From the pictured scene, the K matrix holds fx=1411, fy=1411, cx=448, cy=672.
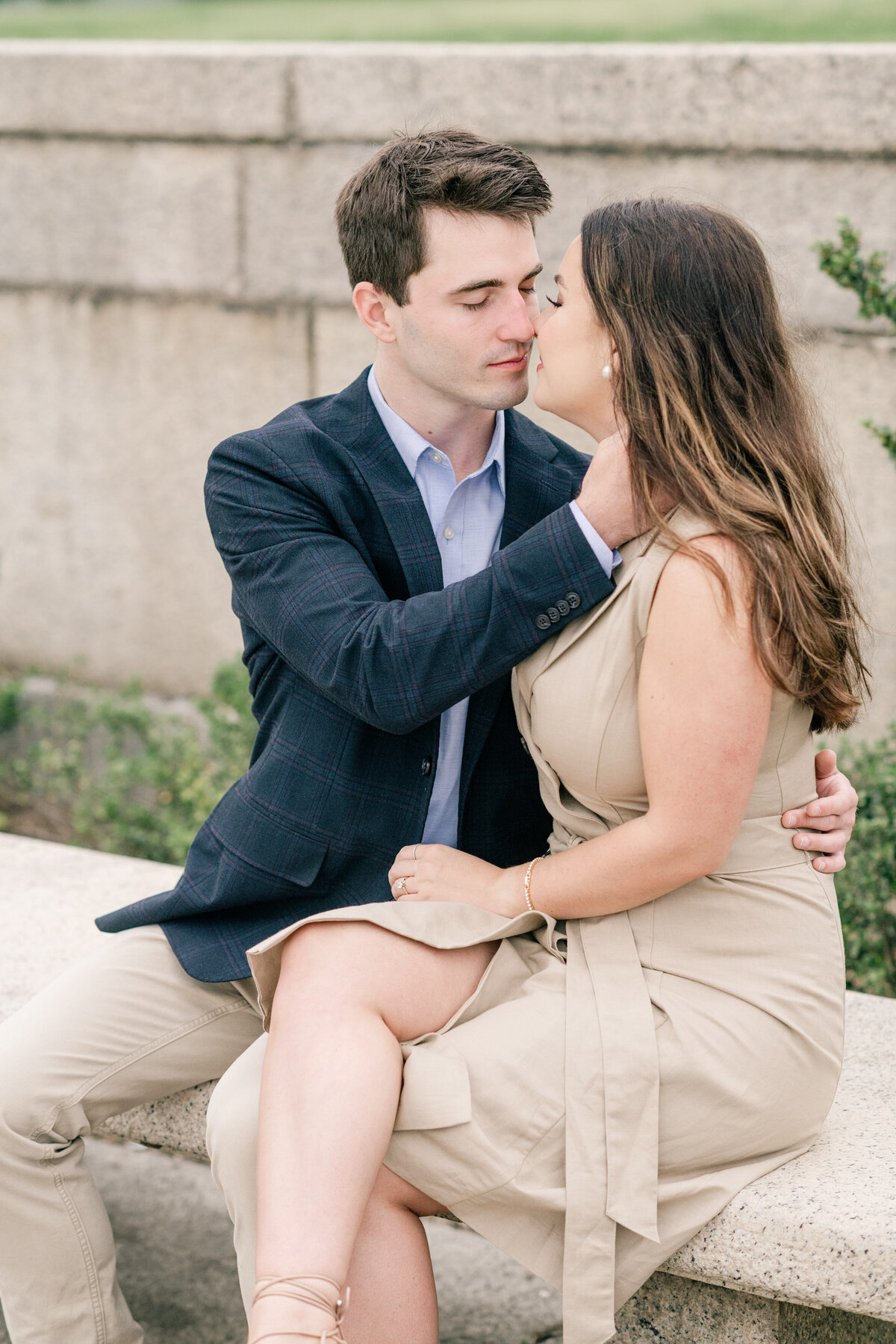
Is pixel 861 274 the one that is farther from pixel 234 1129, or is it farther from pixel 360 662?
pixel 234 1129

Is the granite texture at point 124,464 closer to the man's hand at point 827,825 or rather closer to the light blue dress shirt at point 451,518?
the light blue dress shirt at point 451,518

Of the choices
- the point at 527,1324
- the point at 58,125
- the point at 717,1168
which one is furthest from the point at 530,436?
the point at 58,125

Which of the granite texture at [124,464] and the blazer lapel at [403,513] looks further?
the granite texture at [124,464]

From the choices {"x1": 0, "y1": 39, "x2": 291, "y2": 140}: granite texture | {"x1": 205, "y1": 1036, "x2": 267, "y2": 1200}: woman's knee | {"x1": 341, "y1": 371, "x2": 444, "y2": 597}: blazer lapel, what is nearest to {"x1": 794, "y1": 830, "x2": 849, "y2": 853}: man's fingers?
{"x1": 341, "y1": 371, "x2": 444, "y2": 597}: blazer lapel

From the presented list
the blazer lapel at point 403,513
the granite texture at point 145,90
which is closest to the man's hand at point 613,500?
the blazer lapel at point 403,513

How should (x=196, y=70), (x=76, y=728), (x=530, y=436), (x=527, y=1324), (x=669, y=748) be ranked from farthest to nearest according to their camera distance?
(x=76, y=728) < (x=196, y=70) < (x=527, y=1324) < (x=530, y=436) < (x=669, y=748)

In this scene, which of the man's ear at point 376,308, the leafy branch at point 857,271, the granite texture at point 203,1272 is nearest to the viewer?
Result: the man's ear at point 376,308

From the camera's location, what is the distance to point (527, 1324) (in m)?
3.12

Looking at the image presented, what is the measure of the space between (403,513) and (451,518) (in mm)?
170

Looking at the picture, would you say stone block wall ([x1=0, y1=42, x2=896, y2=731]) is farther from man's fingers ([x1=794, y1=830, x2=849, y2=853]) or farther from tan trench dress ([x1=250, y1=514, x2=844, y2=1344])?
tan trench dress ([x1=250, y1=514, x2=844, y2=1344])

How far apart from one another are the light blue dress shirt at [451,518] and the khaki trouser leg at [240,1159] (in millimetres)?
655

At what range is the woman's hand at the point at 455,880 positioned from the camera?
234cm

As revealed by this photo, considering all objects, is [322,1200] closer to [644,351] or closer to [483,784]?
[483,784]

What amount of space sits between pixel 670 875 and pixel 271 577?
0.87 m
